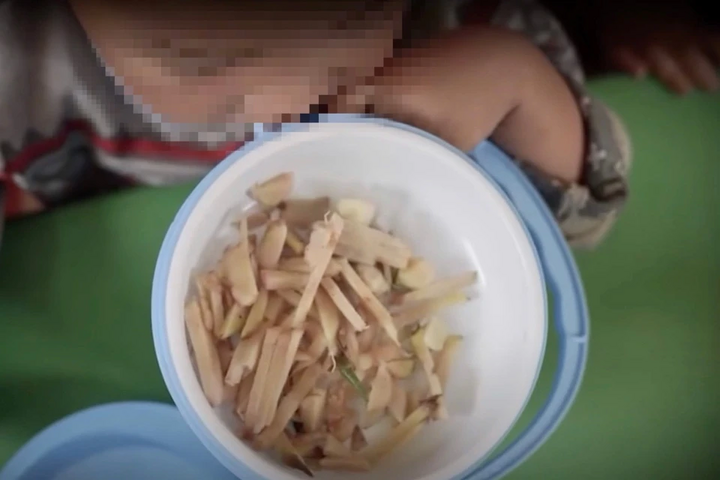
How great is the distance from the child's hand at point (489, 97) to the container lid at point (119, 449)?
0.23 metres

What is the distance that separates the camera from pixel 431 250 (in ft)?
1.56

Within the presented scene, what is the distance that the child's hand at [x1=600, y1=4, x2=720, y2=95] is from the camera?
55 centimetres

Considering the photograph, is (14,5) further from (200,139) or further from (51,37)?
(200,139)

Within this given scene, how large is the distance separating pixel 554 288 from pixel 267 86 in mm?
215

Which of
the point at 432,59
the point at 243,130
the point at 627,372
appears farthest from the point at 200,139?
the point at 627,372

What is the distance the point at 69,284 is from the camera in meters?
0.46

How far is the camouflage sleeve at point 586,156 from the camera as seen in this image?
1.64ft

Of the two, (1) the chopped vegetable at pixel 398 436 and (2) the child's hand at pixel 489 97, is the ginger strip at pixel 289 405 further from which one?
(2) the child's hand at pixel 489 97

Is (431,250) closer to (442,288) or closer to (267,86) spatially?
(442,288)

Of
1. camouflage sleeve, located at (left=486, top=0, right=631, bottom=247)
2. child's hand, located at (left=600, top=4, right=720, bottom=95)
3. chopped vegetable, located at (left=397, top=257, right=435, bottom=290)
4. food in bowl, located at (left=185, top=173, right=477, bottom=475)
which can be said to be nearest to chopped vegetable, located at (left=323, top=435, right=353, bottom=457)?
food in bowl, located at (left=185, top=173, right=477, bottom=475)

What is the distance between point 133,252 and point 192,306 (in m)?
0.09

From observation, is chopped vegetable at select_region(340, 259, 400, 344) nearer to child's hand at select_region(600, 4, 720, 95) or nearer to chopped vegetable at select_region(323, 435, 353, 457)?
chopped vegetable at select_region(323, 435, 353, 457)

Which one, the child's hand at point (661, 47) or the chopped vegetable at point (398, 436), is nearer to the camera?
the chopped vegetable at point (398, 436)

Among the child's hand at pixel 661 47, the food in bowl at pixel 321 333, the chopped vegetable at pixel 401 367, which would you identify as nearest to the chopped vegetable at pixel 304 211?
the food in bowl at pixel 321 333
